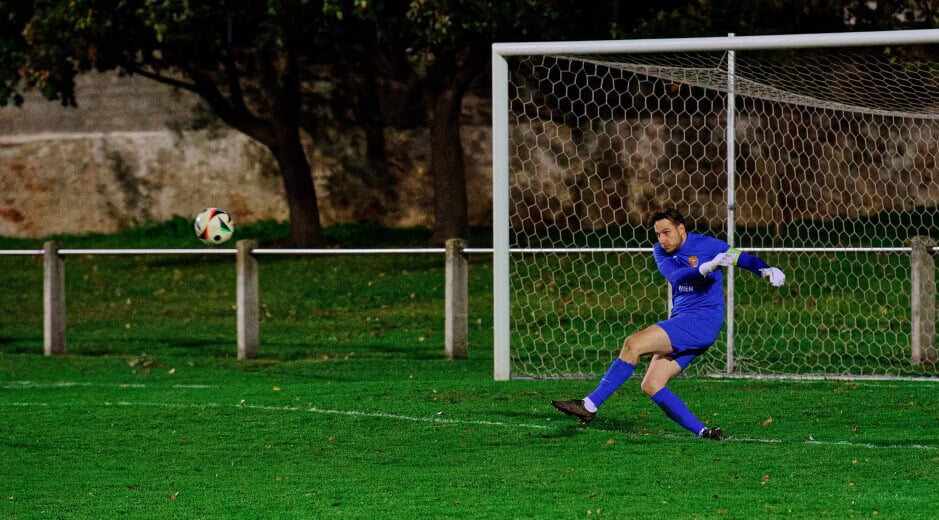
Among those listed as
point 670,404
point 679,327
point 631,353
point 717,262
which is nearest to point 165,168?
point 631,353

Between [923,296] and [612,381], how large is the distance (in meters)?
4.62

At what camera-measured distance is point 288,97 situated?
22.6 metres

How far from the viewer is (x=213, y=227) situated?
12102 millimetres

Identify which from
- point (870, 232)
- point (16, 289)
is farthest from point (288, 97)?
point (870, 232)

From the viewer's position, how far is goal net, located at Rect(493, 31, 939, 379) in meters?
12.0

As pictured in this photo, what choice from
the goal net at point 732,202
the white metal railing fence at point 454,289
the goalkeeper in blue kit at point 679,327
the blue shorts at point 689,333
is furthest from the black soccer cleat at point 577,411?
the goal net at point 732,202

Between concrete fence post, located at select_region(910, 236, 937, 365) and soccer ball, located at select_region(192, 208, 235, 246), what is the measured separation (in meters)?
5.64

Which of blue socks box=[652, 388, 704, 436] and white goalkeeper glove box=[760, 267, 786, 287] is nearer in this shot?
white goalkeeper glove box=[760, 267, 786, 287]

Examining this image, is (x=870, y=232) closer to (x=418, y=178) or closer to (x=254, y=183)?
(x=418, y=178)

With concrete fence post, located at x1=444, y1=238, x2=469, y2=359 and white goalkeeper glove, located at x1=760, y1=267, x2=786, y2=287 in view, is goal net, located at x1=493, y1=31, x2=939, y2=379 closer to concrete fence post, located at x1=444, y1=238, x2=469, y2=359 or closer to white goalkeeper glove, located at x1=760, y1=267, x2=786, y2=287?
concrete fence post, located at x1=444, y1=238, x2=469, y2=359

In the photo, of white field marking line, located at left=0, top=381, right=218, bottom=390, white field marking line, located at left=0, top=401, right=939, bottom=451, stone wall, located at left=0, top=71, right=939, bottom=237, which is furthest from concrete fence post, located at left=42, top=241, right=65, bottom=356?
stone wall, located at left=0, top=71, right=939, bottom=237

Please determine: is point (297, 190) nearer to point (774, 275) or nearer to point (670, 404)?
point (670, 404)

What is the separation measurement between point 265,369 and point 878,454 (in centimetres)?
645

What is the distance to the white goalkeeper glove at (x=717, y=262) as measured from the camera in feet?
27.7
